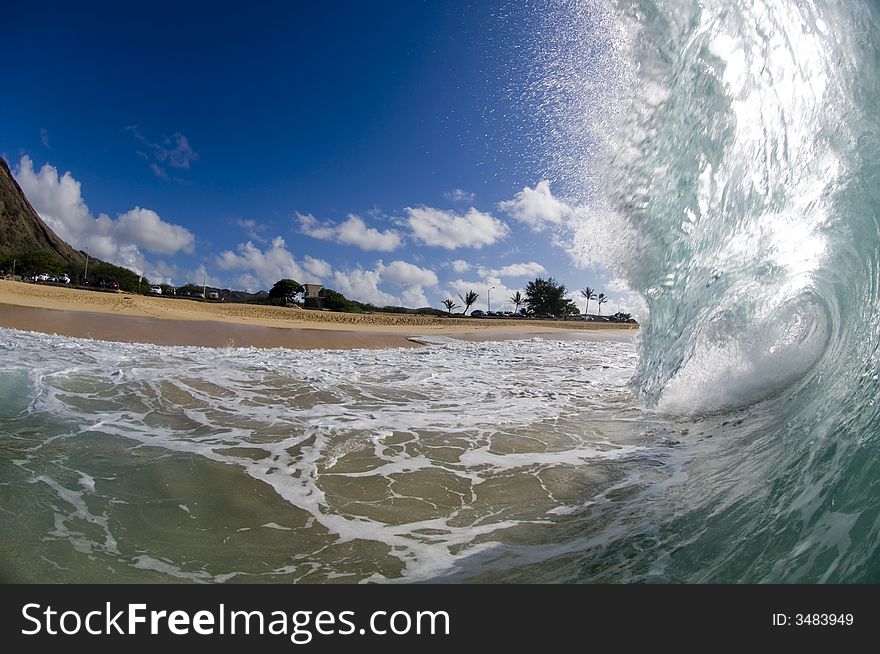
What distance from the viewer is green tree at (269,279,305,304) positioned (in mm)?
61156

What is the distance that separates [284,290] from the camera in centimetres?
6144

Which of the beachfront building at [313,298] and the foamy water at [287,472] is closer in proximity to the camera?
the foamy water at [287,472]

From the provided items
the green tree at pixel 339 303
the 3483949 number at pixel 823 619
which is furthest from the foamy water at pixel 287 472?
the green tree at pixel 339 303

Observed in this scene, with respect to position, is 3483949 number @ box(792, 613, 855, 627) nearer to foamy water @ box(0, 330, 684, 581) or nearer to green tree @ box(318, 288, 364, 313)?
foamy water @ box(0, 330, 684, 581)

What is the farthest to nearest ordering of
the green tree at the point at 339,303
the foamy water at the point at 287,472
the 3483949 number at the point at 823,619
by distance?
1. the green tree at the point at 339,303
2. the foamy water at the point at 287,472
3. the 3483949 number at the point at 823,619

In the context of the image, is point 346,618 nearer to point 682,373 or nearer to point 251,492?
point 251,492

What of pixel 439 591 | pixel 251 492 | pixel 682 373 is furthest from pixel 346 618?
pixel 682 373

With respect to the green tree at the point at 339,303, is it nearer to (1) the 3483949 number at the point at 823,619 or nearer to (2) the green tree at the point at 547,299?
(2) the green tree at the point at 547,299

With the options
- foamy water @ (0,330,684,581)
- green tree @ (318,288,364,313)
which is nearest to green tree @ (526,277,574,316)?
green tree @ (318,288,364,313)

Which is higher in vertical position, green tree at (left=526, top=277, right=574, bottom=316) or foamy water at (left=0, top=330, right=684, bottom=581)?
green tree at (left=526, top=277, right=574, bottom=316)

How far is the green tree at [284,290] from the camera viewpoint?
6116cm

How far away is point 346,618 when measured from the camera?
220 centimetres

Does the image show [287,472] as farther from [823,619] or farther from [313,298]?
[313,298]

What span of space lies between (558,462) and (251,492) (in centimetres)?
293
